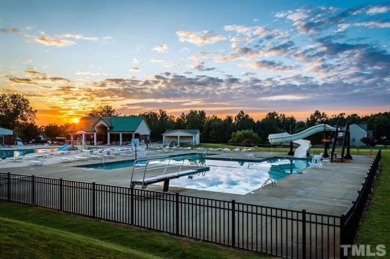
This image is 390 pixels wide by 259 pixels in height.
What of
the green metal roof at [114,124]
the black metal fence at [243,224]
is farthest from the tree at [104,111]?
the black metal fence at [243,224]

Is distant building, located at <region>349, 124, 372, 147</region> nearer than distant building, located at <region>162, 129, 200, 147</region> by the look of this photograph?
No

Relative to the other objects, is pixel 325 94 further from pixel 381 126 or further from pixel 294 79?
pixel 381 126

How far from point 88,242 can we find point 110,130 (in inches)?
2132

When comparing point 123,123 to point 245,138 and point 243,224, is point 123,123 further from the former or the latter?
point 243,224

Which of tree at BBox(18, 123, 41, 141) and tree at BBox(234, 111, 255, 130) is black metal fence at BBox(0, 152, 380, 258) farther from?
tree at BBox(234, 111, 255, 130)

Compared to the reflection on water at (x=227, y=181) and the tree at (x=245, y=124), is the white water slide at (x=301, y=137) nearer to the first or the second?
the reflection on water at (x=227, y=181)

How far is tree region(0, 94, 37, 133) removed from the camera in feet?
244

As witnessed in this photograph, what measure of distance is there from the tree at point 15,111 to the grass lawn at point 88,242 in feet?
248

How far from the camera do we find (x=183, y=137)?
197 feet

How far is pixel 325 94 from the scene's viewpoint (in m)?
46.8

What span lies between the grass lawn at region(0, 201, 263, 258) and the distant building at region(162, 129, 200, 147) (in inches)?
1883

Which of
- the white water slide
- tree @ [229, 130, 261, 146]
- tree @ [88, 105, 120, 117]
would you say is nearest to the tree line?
tree @ [229, 130, 261, 146]

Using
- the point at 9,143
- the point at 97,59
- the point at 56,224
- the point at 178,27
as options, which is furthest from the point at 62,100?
the point at 56,224

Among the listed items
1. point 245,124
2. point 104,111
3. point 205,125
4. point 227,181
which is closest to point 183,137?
point 205,125
